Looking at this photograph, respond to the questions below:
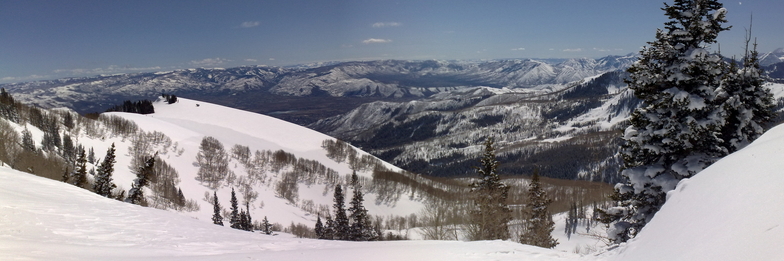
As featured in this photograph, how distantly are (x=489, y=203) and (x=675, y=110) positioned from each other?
13995 millimetres

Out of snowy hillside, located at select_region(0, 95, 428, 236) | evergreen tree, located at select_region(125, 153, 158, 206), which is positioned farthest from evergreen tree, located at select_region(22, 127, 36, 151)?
evergreen tree, located at select_region(125, 153, 158, 206)

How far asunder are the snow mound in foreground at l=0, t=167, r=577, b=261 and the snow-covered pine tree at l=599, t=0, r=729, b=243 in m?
4.87

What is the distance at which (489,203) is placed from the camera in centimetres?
2492

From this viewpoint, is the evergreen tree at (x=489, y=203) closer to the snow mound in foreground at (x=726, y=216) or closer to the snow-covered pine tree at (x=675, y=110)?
the snow-covered pine tree at (x=675, y=110)

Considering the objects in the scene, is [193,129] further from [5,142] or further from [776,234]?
[776,234]

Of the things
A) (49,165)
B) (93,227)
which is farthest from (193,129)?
(93,227)

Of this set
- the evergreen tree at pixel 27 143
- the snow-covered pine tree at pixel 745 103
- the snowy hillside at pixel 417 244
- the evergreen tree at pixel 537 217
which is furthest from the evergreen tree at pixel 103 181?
the snow-covered pine tree at pixel 745 103

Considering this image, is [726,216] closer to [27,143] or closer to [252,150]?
[27,143]

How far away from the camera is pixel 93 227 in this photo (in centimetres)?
1323

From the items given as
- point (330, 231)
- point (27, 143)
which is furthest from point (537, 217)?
point (27, 143)

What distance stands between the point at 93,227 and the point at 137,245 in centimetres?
307

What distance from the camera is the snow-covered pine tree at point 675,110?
40.9 ft

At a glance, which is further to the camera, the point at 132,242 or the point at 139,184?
the point at 139,184

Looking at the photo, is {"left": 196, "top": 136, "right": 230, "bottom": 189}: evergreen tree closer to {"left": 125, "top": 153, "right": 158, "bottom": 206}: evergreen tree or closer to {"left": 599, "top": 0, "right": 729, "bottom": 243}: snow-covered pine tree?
{"left": 125, "top": 153, "right": 158, "bottom": 206}: evergreen tree
